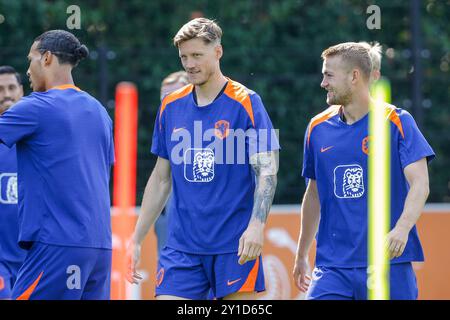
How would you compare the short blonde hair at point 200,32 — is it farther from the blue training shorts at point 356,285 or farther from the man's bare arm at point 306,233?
the blue training shorts at point 356,285

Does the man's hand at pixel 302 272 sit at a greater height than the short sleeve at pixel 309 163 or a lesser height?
lesser

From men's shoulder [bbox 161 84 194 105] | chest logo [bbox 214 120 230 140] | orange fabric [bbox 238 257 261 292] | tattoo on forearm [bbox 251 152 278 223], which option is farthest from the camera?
men's shoulder [bbox 161 84 194 105]

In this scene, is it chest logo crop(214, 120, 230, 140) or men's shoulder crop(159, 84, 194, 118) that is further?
men's shoulder crop(159, 84, 194, 118)

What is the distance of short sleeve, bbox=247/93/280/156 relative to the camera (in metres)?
6.38

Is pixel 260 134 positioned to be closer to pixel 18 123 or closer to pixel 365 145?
pixel 365 145

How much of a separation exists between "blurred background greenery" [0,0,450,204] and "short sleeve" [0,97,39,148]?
4916mm

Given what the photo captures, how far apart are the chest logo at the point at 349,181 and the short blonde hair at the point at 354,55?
1.95 ft

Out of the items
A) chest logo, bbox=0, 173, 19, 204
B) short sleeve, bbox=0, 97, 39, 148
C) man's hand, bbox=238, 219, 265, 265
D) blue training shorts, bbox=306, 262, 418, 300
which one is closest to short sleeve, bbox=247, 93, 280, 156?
man's hand, bbox=238, 219, 265, 265

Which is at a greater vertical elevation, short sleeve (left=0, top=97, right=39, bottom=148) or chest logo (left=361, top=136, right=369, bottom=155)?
short sleeve (left=0, top=97, right=39, bottom=148)

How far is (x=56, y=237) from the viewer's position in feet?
20.0

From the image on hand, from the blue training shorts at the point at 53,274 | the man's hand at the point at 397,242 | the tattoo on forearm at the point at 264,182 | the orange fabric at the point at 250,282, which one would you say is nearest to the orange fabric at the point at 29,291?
the blue training shorts at the point at 53,274

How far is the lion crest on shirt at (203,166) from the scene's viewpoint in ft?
21.1

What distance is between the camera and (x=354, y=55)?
664cm

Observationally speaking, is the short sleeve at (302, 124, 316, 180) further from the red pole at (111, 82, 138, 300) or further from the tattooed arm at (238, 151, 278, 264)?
the red pole at (111, 82, 138, 300)
